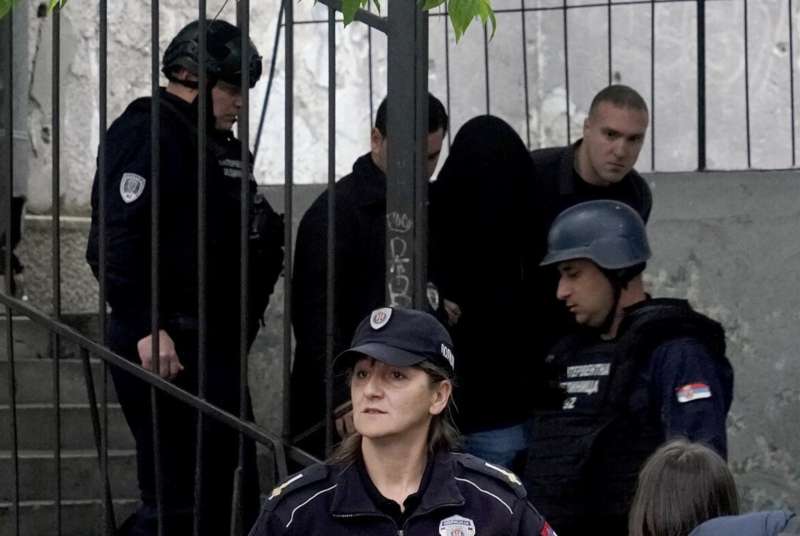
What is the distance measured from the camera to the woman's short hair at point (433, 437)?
3.81m

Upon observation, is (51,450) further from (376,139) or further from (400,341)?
(400,341)

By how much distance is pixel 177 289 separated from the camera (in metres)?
5.42

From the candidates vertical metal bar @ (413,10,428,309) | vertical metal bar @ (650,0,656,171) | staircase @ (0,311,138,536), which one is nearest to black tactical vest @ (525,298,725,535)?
vertical metal bar @ (413,10,428,309)

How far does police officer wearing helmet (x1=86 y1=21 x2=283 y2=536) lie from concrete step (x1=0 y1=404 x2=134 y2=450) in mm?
1520

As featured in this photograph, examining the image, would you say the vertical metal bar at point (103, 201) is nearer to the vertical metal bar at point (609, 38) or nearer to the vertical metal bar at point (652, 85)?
the vertical metal bar at point (652, 85)

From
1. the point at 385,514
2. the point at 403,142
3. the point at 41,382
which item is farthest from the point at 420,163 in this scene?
the point at 41,382

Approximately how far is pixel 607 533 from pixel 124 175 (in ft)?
5.80

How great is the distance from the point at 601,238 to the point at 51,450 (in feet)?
8.88

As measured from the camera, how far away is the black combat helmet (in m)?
5.50

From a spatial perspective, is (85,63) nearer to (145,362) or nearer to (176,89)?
(176,89)

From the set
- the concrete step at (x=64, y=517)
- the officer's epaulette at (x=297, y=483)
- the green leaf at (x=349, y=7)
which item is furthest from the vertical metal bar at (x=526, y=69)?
the officer's epaulette at (x=297, y=483)

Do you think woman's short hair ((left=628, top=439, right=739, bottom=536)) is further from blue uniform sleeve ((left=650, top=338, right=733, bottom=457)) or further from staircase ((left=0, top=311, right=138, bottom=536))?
staircase ((left=0, top=311, right=138, bottom=536))

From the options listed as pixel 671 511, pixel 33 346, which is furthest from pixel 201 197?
pixel 33 346

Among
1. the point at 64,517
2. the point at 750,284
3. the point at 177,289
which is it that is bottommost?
the point at 64,517
